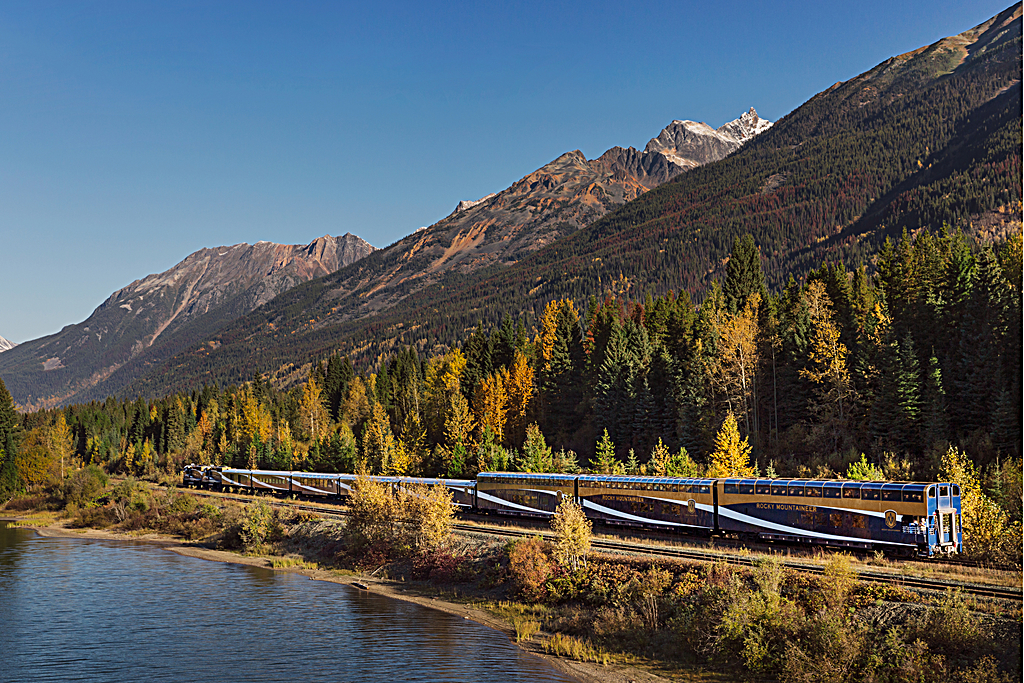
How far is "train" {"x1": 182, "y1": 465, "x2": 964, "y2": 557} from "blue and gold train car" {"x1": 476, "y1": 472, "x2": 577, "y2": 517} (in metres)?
0.09

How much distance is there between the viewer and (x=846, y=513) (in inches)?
1663

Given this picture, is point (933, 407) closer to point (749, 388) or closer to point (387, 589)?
point (749, 388)

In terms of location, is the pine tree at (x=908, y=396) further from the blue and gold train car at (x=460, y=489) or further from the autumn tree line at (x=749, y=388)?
the blue and gold train car at (x=460, y=489)

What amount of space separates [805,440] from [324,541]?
46.2 metres

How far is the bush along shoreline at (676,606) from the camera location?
28984 mm

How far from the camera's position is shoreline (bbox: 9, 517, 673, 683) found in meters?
34.3

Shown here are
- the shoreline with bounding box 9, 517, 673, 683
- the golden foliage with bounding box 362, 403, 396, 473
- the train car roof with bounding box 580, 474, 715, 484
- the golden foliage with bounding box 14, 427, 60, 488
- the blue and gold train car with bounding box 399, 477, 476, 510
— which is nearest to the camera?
the shoreline with bounding box 9, 517, 673, 683

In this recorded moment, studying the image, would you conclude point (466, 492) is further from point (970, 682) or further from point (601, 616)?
point (970, 682)

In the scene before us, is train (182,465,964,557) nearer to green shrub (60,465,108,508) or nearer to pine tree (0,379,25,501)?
green shrub (60,465,108,508)

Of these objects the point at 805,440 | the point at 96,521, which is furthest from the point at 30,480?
the point at 805,440

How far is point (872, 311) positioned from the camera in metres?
77.7

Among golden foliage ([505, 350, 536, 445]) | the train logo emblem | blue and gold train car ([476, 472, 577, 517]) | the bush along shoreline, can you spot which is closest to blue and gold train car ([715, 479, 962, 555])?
the train logo emblem

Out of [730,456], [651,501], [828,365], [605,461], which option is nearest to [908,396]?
[828,365]

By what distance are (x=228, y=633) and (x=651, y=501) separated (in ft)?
93.4
